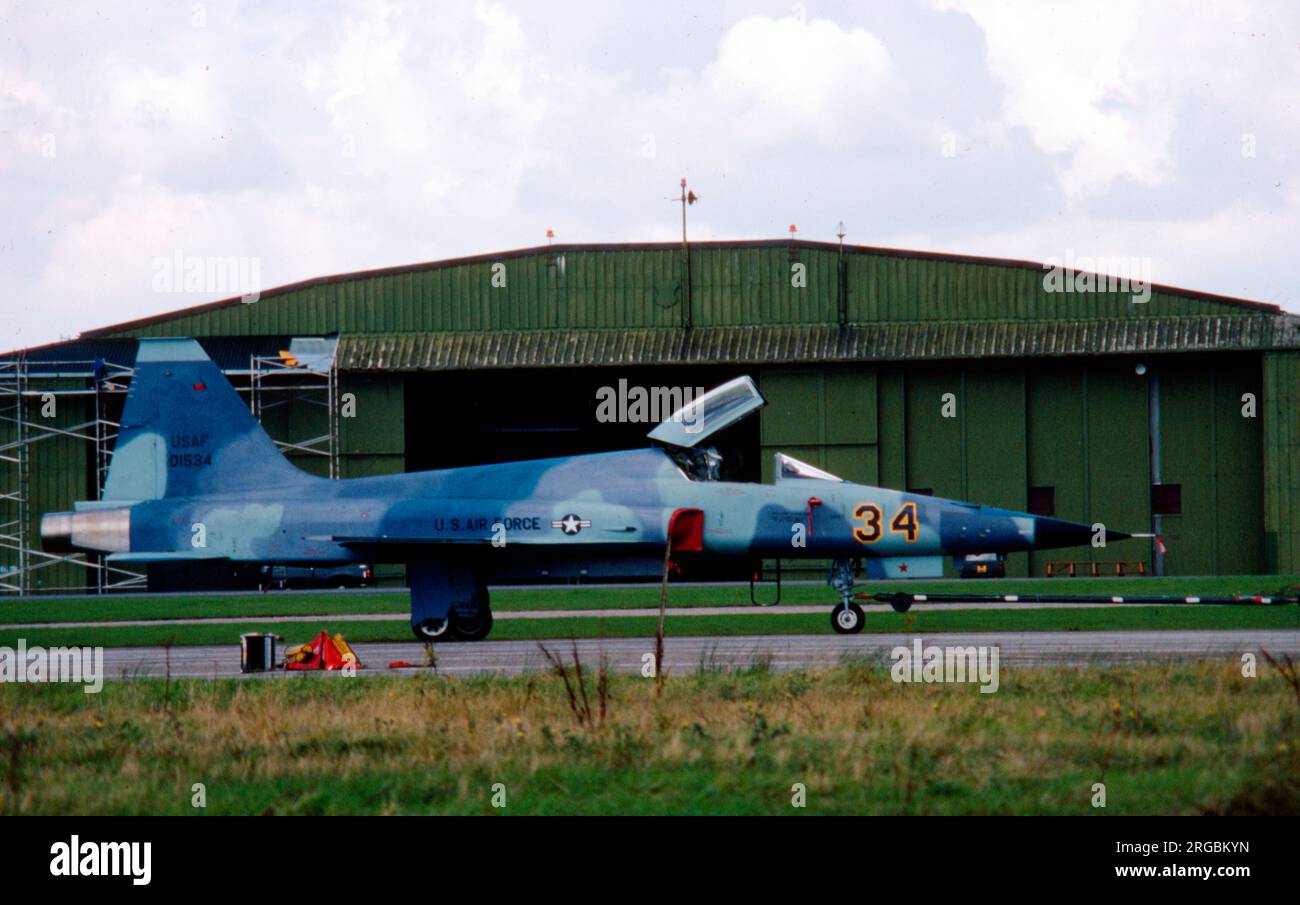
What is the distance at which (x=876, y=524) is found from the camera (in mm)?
20469

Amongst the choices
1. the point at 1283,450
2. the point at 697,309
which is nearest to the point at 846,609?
the point at 697,309

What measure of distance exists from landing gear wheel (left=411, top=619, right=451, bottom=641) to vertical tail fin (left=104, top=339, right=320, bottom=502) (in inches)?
113

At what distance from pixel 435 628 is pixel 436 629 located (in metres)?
0.03

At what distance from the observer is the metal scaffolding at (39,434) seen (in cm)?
4275

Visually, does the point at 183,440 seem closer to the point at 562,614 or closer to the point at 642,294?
the point at 562,614

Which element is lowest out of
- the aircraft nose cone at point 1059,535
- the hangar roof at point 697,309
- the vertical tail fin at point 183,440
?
the aircraft nose cone at point 1059,535

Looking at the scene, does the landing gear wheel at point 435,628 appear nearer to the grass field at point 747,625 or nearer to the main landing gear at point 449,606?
the main landing gear at point 449,606

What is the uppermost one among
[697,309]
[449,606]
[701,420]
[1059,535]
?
[697,309]

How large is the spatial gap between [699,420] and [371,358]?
25897 millimetres

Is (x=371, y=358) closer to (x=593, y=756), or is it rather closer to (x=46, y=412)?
(x=46, y=412)

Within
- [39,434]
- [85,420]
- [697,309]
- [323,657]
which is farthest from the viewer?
[697,309]

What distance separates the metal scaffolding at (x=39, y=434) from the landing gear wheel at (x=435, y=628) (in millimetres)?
25032

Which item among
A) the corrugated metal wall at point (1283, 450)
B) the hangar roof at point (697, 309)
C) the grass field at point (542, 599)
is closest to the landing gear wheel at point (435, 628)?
the grass field at point (542, 599)
